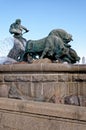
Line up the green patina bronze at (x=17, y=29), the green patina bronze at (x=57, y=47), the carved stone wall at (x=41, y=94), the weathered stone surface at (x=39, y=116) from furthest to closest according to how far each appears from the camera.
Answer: the green patina bronze at (x=17, y=29) → the green patina bronze at (x=57, y=47) → the carved stone wall at (x=41, y=94) → the weathered stone surface at (x=39, y=116)

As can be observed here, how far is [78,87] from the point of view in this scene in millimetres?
7152

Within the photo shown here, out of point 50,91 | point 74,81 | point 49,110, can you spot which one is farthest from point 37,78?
point 49,110

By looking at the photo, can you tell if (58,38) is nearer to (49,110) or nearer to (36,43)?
(36,43)

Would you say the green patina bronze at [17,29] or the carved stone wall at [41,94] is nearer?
the carved stone wall at [41,94]

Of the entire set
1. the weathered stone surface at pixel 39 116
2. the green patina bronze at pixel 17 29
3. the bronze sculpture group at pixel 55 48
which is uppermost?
the green patina bronze at pixel 17 29

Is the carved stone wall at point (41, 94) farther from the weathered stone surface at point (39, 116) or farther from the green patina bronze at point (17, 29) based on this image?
the green patina bronze at point (17, 29)

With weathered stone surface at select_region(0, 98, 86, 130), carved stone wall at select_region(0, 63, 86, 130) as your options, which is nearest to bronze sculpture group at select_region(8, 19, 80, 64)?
carved stone wall at select_region(0, 63, 86, 130)

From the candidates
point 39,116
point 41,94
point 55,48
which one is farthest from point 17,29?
point 39,116

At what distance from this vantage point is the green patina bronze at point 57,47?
961 cm

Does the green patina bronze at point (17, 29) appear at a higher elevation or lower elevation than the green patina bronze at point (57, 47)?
higher

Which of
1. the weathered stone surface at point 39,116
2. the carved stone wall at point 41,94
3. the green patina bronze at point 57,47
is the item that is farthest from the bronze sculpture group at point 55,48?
the weathered stone surface at point 39,116

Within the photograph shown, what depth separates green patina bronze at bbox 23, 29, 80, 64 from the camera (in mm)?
9609

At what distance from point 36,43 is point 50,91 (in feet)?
10.5

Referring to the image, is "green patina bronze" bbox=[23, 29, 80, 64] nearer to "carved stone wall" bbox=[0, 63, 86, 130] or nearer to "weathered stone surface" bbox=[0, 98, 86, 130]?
"carved stone wall" bbox=[0, 63, 86, 130]
